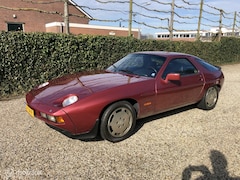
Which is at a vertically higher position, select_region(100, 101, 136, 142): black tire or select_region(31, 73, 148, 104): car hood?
select_region(31, 73, 148, 104): car hood

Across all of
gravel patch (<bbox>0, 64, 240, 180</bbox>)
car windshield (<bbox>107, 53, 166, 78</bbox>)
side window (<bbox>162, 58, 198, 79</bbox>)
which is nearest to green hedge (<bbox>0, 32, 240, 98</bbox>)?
gravel patch (<bbox>0, 64, 240, 180</bbox>)

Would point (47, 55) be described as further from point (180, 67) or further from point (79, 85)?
point (180, 67)

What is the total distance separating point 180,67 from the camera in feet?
14.6

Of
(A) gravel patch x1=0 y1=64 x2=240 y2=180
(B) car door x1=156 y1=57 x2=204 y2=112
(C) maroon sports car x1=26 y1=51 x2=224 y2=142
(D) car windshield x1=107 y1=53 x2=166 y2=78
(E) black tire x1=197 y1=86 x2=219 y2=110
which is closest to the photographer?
(A) gravel patch x1=0 y1=64 x2=240 y2=180

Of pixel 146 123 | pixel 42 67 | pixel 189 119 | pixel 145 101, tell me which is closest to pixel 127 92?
pixel 145 101

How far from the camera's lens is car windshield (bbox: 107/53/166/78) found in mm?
4094

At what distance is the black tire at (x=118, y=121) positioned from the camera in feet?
10.8

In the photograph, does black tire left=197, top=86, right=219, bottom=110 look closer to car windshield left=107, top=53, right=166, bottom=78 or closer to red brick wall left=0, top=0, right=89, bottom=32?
car windshield left=107, top=53, right=166, bottom=78

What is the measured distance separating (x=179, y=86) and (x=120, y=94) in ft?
4.54

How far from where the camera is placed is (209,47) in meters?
13.3

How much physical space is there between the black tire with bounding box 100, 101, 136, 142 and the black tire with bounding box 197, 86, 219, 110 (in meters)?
2.08

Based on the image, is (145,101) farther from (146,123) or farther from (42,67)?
(42,67)

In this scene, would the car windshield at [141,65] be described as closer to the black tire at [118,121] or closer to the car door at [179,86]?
the car door at [179,86]

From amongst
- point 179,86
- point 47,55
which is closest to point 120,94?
point 179,86
